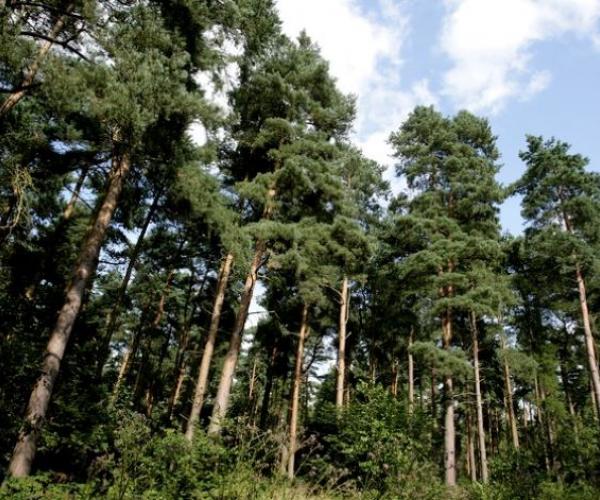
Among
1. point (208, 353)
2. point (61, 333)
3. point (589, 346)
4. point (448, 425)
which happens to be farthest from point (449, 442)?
A: point (61, 333)

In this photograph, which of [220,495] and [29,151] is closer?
[220,495]

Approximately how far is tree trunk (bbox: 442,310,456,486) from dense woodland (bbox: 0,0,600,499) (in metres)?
0.09

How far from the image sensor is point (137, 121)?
738 centimetres

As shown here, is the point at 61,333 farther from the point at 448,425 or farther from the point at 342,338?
the point at 448,425

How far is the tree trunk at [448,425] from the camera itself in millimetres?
12672

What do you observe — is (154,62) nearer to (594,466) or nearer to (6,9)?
(6,9)

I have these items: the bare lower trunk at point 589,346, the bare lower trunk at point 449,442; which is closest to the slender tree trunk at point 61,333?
the bare lower trunk at point 449,442

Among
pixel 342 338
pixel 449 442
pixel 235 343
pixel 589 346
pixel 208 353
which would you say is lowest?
pixel 449 442

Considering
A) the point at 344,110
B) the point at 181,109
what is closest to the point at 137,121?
the point at 181,109

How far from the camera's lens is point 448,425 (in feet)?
44.5

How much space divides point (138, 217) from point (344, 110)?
8503mm

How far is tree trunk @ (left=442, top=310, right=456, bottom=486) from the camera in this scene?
12.7 meters

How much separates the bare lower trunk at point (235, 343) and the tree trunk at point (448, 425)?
23.7 ft

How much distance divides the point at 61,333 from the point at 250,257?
475cm
